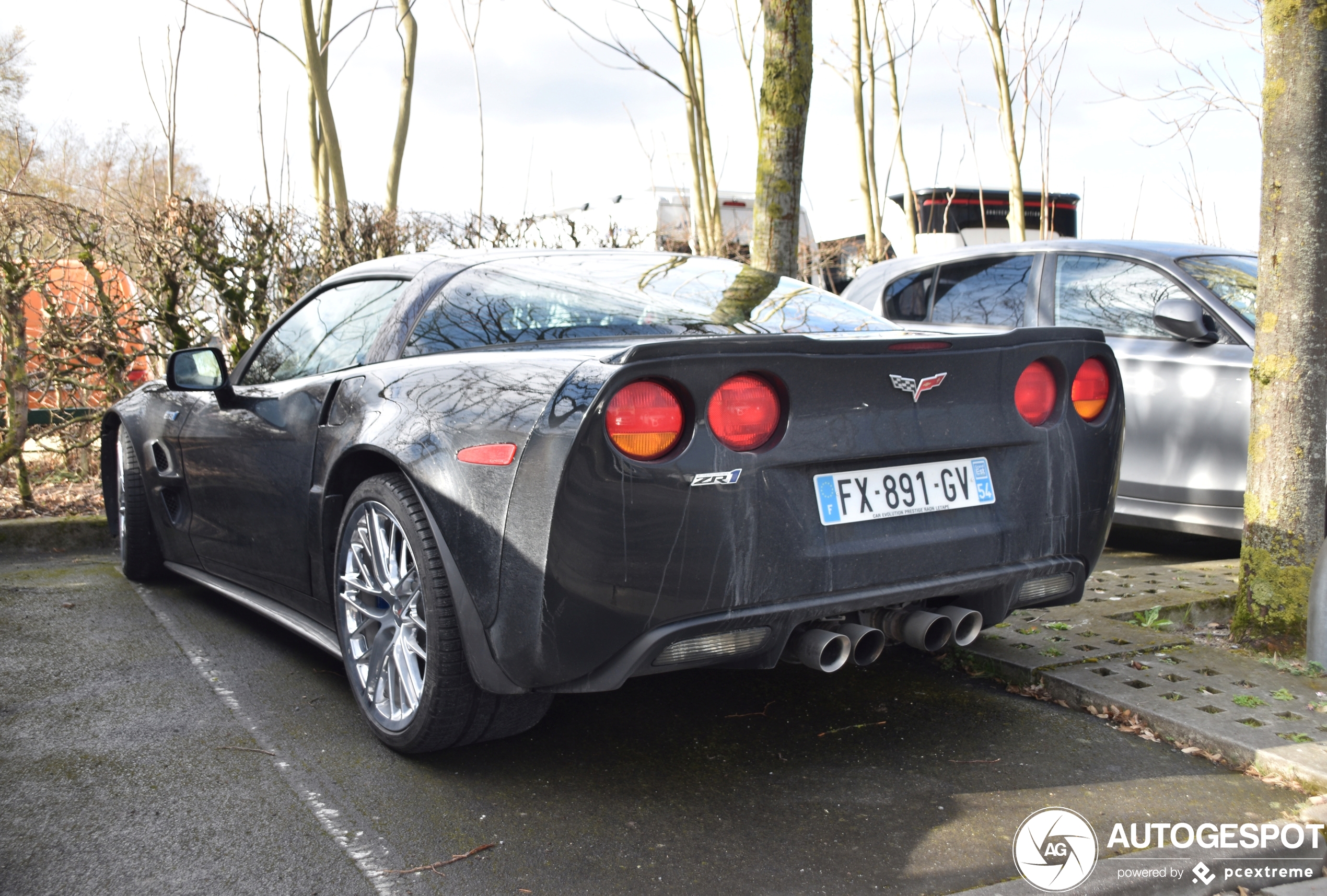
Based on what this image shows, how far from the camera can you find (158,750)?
9.78ft

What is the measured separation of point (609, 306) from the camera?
10.1ft

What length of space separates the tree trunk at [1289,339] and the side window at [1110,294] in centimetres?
156

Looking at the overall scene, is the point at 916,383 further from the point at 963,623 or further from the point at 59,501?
the point at 59,501

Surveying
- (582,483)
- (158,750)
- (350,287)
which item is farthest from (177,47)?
(582,483)

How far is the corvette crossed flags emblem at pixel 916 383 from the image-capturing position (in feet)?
8.77

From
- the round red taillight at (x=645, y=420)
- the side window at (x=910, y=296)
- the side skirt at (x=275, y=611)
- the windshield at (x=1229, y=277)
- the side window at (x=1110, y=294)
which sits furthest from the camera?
the side window at (x=910, y=296)

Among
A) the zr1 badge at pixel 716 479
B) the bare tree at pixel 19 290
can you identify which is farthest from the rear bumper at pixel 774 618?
the bare tree at pixel 19 290

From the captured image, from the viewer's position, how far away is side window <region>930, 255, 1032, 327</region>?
19.0 ft

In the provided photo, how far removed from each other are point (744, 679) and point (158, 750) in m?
1.71

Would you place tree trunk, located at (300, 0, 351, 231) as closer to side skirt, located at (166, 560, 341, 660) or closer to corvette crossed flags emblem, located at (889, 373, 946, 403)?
side skirt, located at (166, 560, 341, 660)

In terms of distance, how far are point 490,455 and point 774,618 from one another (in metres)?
0.73

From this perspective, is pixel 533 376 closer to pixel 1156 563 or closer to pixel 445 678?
pixel 445 678

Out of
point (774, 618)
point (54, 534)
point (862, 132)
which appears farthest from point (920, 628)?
point (862, 132)

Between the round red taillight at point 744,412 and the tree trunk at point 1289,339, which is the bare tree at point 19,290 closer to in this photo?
the round red taillight at point 744,412
